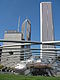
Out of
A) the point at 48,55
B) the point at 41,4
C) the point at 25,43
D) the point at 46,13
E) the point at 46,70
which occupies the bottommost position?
the point at 46,70

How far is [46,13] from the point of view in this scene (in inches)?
2948

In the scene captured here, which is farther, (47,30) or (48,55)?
(47,30)

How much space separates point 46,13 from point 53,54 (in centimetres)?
7403

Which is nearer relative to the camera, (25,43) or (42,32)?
(25,43)

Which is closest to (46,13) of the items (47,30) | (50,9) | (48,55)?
(50,9)

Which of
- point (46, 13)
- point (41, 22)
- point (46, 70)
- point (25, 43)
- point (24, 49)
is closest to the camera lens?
point (25, 43)

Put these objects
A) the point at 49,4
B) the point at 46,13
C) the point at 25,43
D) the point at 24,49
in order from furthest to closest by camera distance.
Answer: the point at 49,4 < the point at 46,13 < the point at 24,49 < the point at 25,43

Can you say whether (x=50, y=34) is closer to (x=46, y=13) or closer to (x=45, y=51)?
(x=46, y=13)

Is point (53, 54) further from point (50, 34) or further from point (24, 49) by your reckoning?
point (50, 34)

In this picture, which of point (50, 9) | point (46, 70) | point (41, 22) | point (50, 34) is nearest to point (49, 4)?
point (50, 9)

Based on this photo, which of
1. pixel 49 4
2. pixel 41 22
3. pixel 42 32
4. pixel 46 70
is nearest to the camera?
pixel 46 70

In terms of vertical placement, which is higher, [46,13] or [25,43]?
[46,13]

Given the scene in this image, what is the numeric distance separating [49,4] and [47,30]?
21675 millimetres

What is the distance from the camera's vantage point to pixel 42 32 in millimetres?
63156
